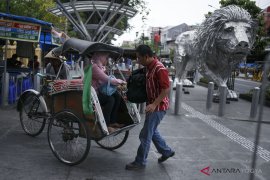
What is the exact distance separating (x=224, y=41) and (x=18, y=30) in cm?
681

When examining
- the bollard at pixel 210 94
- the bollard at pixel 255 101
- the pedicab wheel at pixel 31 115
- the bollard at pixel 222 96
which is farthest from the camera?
the bollard at pixel 210 94

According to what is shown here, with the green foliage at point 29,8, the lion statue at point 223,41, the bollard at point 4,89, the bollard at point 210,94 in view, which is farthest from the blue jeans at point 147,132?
the green foliage at point 29,8

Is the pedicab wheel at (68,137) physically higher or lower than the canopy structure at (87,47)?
lower

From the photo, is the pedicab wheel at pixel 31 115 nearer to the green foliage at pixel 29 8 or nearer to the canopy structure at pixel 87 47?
the canopy structure at pixel 87 47

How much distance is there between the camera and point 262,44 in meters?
16.4

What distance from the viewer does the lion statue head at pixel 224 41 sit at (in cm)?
1177

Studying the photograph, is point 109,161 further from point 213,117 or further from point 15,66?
point 15,66

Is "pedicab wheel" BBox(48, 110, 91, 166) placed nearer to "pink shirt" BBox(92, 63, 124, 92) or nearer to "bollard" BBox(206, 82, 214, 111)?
"pink shirt" BBox(92, 63, 124, 92)

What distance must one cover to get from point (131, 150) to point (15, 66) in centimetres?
666

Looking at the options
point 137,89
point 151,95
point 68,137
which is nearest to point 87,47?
point 137,89

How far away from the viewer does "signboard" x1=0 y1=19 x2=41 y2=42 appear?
883cm

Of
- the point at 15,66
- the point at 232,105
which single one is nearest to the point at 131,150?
Result: the point at 15,66

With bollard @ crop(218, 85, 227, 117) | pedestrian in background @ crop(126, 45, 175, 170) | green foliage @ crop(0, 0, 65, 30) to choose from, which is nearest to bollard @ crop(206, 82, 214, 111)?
bollard @ crop(218, 85, 227, 117)

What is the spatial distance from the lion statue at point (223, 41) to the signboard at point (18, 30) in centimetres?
630
